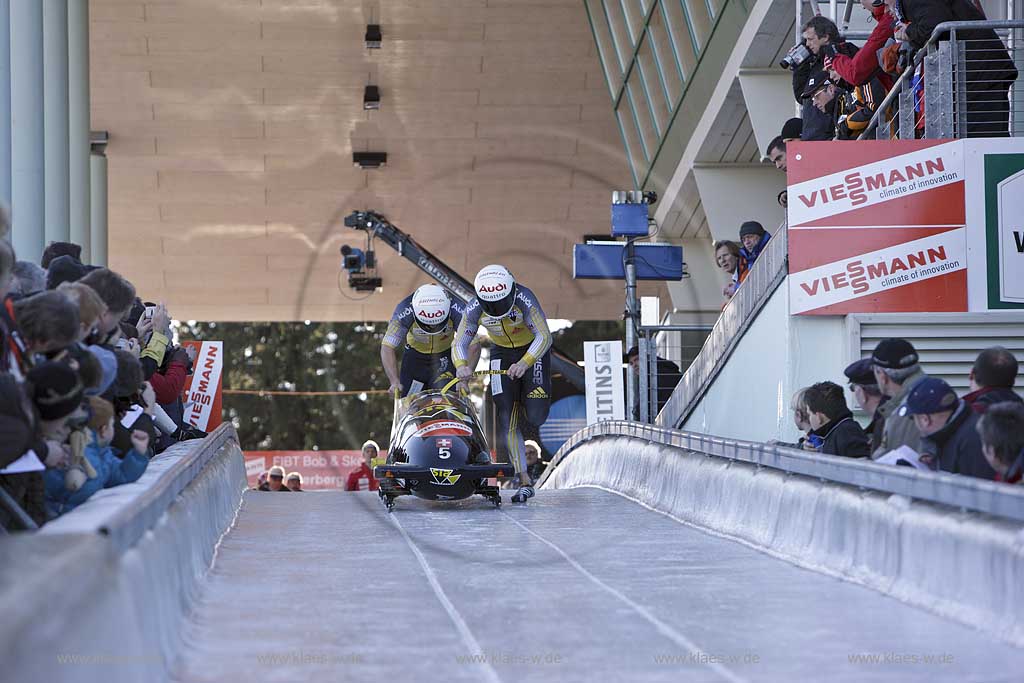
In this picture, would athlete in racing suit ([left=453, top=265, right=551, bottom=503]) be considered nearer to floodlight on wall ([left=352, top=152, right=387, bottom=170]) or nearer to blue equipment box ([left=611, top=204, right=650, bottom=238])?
blue equipment box ([left=611, top=204, right=650, bottom=238])

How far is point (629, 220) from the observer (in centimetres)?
1448

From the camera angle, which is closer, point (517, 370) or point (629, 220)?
point (517, 370)

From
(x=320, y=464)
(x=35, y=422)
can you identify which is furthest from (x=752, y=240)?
(x=320, y=464)

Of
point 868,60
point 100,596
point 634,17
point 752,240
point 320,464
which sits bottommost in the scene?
point 320,464

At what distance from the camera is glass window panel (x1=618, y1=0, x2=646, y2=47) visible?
21.4 metres

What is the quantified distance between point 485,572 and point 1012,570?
2171 millimetres

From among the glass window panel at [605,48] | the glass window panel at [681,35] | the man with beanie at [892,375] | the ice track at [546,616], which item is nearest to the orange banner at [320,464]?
the glass window panel at [605,48]

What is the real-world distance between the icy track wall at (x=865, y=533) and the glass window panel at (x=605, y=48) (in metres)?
16.6

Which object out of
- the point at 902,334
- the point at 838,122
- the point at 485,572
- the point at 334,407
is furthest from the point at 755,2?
the point at 334,407

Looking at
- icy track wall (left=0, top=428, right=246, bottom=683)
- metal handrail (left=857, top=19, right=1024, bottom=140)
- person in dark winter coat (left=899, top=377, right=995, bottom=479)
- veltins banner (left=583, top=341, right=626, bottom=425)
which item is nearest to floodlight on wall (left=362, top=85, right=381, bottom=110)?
veltins banner (left=583, top=341, right=626, bottom=425)

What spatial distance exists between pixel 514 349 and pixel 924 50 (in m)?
3.65

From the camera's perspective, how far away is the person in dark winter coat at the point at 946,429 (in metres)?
5.39

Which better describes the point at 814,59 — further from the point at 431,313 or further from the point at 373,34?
the point at 373,34

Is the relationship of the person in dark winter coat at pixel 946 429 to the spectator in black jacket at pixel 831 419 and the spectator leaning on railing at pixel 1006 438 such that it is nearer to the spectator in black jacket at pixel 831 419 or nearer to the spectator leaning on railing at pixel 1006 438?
the spectator leaning on railing at pixel 1006 438
